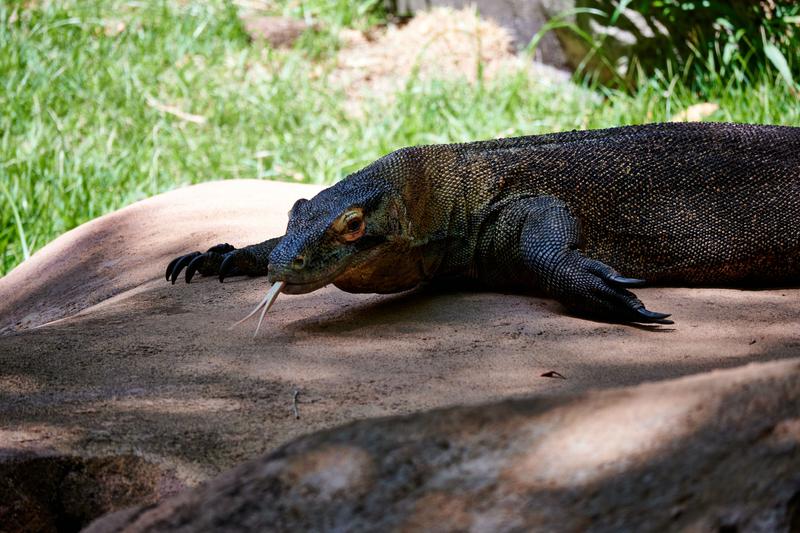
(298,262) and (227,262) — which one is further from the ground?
(298,262)

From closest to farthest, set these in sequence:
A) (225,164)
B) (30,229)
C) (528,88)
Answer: (30,229), (225,164), (528,88)

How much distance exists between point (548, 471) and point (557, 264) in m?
1.92

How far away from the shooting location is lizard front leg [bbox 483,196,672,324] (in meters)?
3.06

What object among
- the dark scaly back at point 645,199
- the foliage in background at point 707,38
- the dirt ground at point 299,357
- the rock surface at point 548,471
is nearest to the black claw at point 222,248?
the dirt ground at point 299,357

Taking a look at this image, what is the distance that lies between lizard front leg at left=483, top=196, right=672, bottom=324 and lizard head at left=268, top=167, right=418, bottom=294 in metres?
0.44

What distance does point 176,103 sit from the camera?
768 centimetres

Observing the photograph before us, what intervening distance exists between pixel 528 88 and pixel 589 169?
3984mm

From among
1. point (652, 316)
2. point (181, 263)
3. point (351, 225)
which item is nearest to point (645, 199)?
point (652, 316)

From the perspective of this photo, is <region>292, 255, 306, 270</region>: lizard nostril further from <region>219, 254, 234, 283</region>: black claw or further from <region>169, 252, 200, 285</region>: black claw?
<region>169, 252, 200, 285</region>: black claw

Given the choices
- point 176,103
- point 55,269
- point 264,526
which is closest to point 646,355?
point 264,526

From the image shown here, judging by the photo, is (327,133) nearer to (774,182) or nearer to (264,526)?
(774,182)

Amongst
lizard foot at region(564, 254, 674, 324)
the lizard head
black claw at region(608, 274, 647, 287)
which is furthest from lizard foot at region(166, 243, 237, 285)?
black claw at region(608, 274, 647, 287)

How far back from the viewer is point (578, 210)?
3566 mm

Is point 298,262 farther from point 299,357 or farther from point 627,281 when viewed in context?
point 627,281
